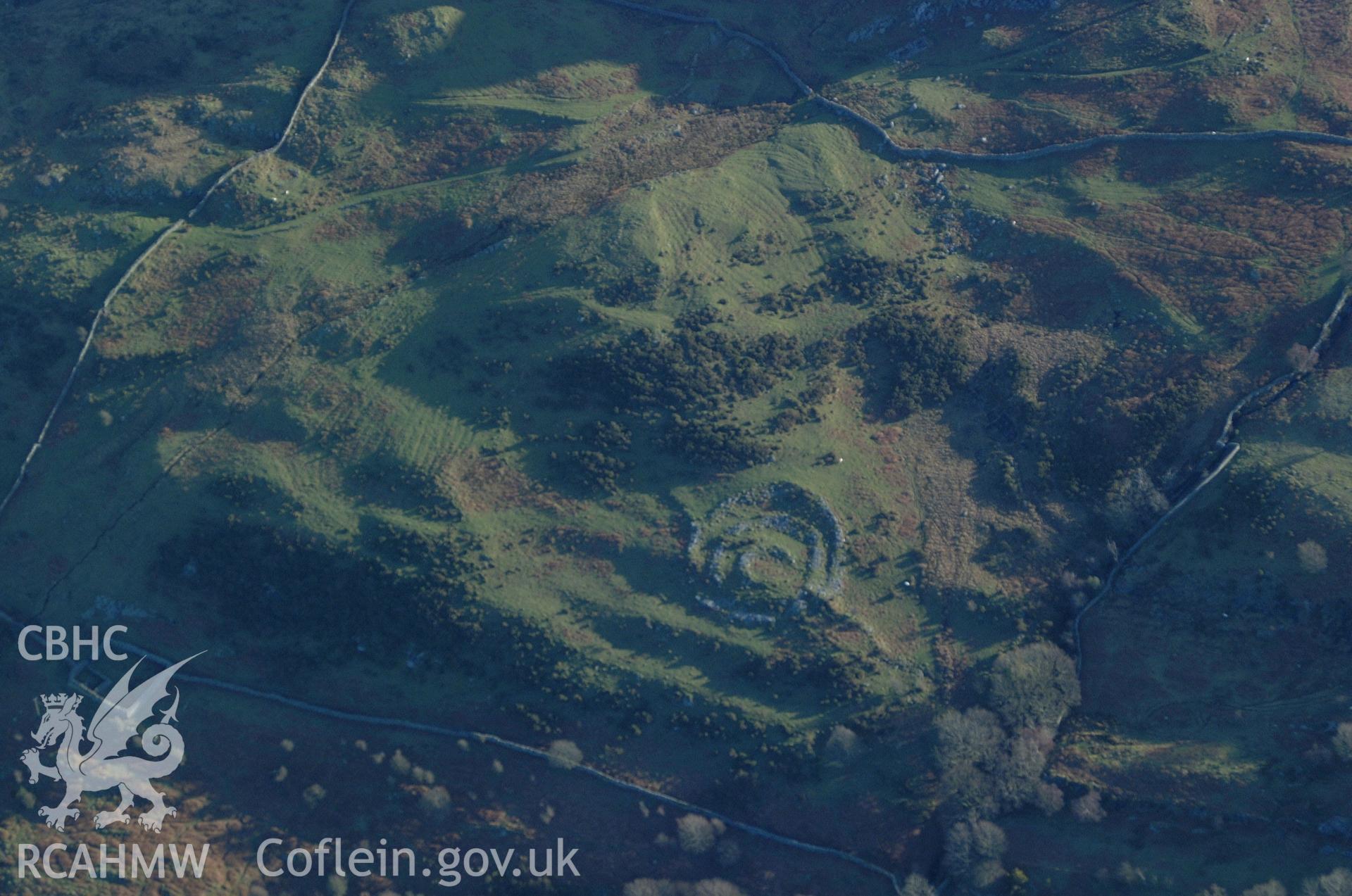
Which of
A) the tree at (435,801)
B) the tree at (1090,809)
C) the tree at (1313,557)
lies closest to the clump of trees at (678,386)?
the tree at (435,801)

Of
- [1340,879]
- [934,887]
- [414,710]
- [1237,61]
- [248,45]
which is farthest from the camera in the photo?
[248,45]

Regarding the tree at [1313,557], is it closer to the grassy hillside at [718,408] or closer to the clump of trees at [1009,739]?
the grassy hillside at [718,408]

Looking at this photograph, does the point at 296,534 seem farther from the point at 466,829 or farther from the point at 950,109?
the point at 950,109

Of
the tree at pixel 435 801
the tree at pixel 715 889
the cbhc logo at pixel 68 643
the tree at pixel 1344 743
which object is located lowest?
the tree at pixel 715 889

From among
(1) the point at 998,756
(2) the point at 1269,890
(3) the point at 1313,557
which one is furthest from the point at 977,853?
(3) the point at 1313,557

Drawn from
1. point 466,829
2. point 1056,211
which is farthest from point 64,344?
point 1056,211
